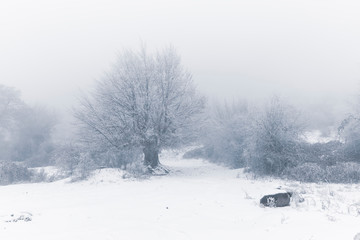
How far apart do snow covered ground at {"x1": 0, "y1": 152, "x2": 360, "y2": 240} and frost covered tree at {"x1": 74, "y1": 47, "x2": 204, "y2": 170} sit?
19.6 ft

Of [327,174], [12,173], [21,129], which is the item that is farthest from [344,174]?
[21,129]

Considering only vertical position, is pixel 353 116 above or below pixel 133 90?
below

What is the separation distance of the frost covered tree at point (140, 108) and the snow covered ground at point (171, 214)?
19.6 ft

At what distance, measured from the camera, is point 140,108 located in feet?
68.8

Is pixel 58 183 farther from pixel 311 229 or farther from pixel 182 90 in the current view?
pixel 311 229

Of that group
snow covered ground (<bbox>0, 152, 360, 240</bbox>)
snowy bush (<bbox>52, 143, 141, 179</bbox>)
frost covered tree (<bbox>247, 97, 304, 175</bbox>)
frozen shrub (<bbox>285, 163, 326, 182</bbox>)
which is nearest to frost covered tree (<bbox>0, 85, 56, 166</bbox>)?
snowy bush (<bbox>52, 143, 141, 179</bbox>)

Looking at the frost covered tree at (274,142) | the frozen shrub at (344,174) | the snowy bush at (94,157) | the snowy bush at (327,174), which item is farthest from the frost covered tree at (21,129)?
the frozen shrub at (344,174)

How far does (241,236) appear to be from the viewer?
773cm

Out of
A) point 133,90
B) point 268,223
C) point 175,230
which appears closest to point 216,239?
point 175,230

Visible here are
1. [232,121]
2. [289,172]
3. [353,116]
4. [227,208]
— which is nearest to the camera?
[227,208]

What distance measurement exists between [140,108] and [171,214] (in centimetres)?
1172

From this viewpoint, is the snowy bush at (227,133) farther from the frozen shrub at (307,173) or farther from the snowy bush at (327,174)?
the snowy bush at (327,174)

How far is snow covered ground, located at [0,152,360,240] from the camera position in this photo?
7848mm

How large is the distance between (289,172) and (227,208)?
926 cm
